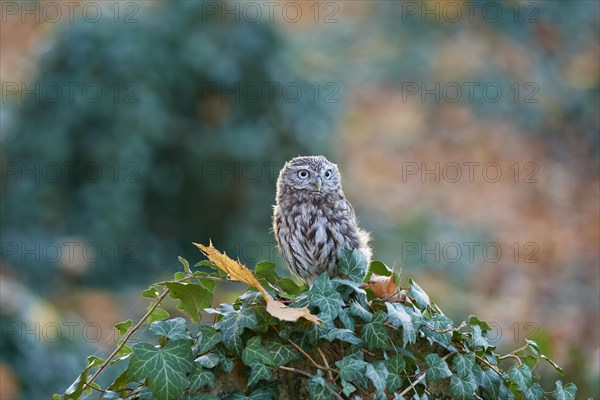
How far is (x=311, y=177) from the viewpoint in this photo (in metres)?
3.92

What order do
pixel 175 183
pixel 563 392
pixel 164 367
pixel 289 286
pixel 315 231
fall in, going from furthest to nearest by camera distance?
pixel 175 183
pixel 315 231
pixel 289 286
pixel 563 392
pixel 164 367

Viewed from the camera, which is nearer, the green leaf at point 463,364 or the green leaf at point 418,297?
the green leaf at point 463,364

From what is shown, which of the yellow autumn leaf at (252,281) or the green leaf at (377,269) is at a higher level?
the yellow autumn leaf at (252,281)

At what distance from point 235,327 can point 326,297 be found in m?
0.24

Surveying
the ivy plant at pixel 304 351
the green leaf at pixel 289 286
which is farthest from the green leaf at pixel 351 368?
the green leaf at pixel 289 286

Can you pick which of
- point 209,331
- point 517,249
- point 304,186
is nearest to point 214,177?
point 304,186

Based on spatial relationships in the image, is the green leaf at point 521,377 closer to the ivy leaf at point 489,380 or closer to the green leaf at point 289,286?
the ivy leaf at point 489,380

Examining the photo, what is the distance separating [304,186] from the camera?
12.9 feet

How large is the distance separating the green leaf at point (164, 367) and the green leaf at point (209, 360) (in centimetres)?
3

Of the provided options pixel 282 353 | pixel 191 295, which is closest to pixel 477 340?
pixel 282 353

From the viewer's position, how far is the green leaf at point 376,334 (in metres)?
2.05

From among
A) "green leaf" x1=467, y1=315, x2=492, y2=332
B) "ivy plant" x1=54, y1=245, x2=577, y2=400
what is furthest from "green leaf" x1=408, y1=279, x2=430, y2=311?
"green leaf" x1=467, y1=315, x2=492, y2=332

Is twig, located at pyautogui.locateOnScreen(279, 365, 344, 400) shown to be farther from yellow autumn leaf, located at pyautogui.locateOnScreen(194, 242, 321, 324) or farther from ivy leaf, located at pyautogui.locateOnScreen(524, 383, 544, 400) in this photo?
ivy leaf, located at pyautogui.locateOnScreen(524, 383, 544, 400)

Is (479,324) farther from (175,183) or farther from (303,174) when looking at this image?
(175,183)
